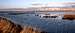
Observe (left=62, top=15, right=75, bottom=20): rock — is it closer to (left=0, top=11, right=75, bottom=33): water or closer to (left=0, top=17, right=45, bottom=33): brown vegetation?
(left=0, top=11, right=75, bottom=33): water

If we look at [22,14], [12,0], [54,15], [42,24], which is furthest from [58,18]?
[12,0]

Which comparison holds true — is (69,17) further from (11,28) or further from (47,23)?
(11,28)

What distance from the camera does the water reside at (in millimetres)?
1062

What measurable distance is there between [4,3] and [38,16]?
369 millimetres

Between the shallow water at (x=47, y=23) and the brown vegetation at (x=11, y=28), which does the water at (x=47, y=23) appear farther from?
the brown vegetation at (x=11, y=28)

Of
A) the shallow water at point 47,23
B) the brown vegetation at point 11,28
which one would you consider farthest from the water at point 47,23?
the brown vegetation at point 11,28

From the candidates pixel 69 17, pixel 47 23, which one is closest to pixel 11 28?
pixel 47 23

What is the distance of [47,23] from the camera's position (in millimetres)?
1087

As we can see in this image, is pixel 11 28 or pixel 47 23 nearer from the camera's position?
pixel 11 28

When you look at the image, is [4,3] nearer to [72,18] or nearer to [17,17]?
[17,17]

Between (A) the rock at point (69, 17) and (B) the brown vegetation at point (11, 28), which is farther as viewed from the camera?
(A) the rock at point (69, 17)

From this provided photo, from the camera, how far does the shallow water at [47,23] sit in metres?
1.06

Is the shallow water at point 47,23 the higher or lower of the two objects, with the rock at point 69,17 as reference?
lower

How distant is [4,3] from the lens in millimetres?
1070
